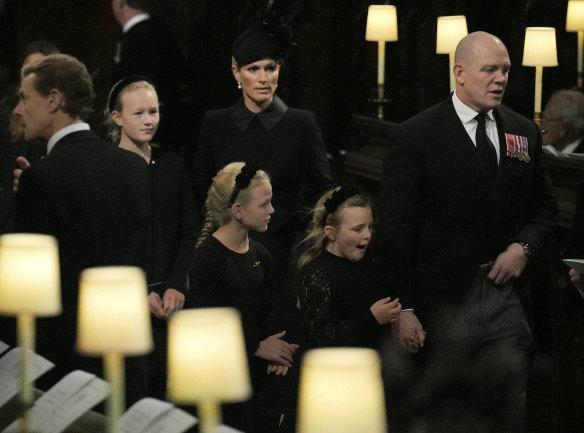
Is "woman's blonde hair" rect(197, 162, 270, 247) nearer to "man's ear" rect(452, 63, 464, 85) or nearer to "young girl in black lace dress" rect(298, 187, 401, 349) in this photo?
"young girl in black lace dress" rect(298, 187, 401, 349)

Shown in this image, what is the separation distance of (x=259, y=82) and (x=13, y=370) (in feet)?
7.33

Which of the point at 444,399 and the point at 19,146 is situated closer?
the point at 444,399

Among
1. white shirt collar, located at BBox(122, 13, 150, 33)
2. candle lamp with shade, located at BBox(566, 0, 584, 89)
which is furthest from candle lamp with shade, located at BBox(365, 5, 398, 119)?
white shirt collar, located at BBox(122, 13, 150, 33)

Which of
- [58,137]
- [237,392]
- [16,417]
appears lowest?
[16,417]

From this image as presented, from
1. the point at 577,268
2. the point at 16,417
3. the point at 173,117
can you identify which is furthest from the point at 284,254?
the point at 173,117

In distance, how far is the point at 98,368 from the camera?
12.3 ft

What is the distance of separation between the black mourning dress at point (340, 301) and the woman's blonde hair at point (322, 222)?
0.15 feet

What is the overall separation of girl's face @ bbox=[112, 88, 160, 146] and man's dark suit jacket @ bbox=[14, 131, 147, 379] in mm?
1137

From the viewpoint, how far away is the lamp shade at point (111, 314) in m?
2.40

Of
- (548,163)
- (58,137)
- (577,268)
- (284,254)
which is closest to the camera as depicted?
(58,137)

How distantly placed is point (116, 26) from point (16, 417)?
24.3 ft

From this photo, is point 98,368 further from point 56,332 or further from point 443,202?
point 443,202

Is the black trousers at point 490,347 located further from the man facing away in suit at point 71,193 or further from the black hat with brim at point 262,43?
the black hat with brim at point 262,43

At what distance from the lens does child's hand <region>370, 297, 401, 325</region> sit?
414 cm
